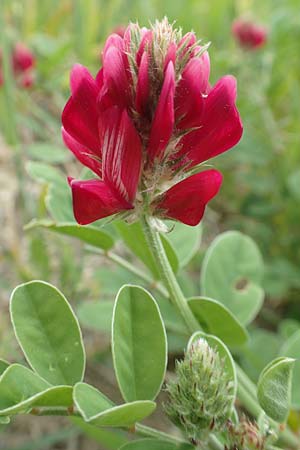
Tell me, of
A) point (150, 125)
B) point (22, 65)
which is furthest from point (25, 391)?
point (22, 65)

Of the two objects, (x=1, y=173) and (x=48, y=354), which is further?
(x=1, y=173)

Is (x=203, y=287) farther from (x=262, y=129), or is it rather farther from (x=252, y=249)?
(x=262, y=129)

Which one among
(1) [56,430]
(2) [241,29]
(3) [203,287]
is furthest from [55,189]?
(2) [241,29]

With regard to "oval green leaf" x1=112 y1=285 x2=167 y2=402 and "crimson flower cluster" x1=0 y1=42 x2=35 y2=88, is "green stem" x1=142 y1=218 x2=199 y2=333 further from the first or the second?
"crimson flower cluster" x1=0 y1=42 x2=35 y2=88

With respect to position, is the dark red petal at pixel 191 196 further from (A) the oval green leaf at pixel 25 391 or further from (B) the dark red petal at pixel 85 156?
(A) the oval green leaf at pixel 25 391

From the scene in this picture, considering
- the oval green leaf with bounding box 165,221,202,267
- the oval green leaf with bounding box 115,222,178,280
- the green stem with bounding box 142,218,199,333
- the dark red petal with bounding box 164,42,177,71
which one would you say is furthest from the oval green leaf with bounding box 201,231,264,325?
the dark red petal with bounding box 164,42,177,71

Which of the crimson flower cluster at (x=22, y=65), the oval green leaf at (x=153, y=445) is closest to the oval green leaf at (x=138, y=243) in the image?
the oval green leaf at (x=153, y=445)

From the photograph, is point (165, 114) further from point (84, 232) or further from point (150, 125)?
point (84, 232)
